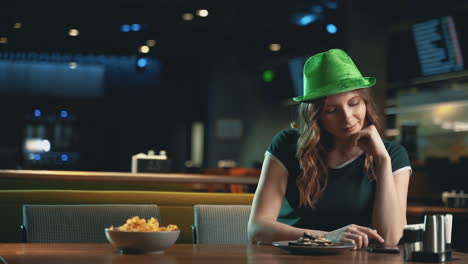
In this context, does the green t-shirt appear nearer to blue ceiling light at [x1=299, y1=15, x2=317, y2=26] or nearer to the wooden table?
the wooden table

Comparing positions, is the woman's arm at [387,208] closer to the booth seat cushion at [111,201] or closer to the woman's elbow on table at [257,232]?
the woman's elbow on table at [257,232]

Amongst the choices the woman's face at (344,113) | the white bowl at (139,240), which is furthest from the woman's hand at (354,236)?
the white bowl at (139,240)

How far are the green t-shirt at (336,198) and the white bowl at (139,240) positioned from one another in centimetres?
71

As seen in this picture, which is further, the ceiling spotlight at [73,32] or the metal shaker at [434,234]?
the ceiling spotlight at [73,32]

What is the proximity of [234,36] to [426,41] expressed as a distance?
A: 499 cm

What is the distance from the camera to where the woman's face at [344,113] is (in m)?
2.32

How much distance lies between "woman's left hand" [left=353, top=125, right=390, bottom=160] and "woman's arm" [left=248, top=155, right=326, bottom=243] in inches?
11.5

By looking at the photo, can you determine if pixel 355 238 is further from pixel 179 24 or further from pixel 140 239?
pixel 179 24

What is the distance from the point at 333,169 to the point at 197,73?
40.8 feet

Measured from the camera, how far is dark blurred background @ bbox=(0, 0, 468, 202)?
8.53 m

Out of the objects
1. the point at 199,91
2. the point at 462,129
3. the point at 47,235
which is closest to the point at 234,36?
the point at 199,91

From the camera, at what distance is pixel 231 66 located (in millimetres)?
14336

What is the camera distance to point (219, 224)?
2.79 metres

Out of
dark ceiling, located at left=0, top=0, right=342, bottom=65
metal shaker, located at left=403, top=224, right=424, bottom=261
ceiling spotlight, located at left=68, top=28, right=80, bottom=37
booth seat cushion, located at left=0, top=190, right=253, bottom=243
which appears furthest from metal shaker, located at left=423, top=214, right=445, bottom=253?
ceiling spotlight, located at left=68, top=28, right=80, bottom=37
